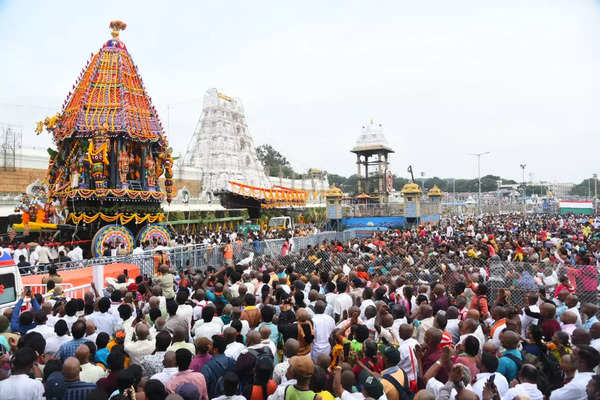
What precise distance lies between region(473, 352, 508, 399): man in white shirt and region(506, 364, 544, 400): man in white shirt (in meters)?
0.09

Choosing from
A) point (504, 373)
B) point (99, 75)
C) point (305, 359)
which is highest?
point (99, 75)

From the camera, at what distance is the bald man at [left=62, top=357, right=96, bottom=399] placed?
4.14 metres

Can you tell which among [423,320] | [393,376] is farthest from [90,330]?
[423,320]

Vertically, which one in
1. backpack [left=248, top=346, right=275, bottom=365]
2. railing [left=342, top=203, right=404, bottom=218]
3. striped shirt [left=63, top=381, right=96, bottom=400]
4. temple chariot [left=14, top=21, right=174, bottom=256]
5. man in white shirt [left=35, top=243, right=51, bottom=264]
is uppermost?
temple chariot [left=14, top=21, right=174, bottom=256]

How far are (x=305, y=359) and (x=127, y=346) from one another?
8.30 feet

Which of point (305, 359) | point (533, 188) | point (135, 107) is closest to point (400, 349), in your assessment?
point (305, 359)

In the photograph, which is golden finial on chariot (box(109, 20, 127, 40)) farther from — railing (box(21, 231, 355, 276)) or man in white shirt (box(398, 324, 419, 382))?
man in white shirt (box(398, 324, 419, 382))

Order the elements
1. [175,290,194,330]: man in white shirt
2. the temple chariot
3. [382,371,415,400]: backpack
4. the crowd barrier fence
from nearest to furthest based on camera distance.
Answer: [382,371,415,400]: backpack < [175,290,194,330]: man in white shirt < the crowd barrier fence < the temple chariot

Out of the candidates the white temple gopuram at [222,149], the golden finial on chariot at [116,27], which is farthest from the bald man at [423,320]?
the white temple gopuram at [222,149]

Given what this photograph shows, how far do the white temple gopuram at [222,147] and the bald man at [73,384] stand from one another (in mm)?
44235

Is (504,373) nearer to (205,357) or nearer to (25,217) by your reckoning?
(205,357)

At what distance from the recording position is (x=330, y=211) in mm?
35031

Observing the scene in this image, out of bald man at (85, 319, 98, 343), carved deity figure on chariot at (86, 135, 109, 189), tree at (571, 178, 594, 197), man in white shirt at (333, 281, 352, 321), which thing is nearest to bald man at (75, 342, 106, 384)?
bald man at (85, 319, 98, 343)

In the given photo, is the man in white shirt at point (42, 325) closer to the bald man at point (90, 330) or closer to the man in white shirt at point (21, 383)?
the bald man at point (90, 330)
